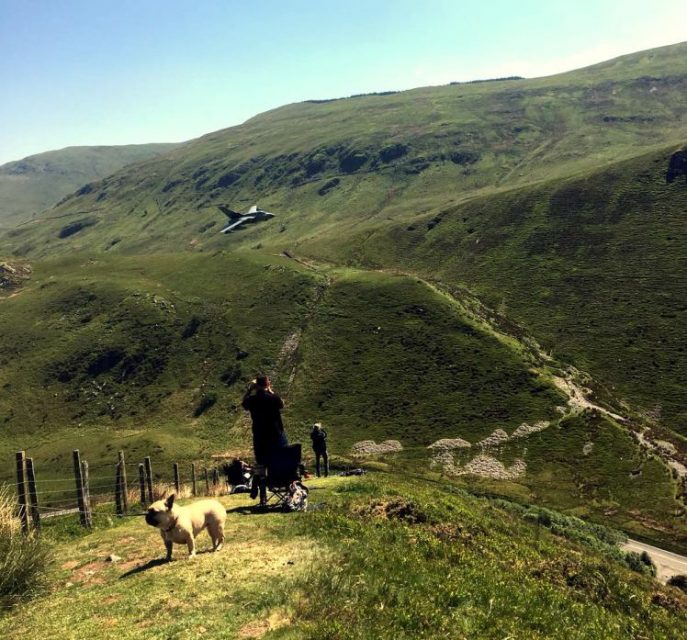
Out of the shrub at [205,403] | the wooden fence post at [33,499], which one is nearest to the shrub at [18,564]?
the wooden fence post at [33,499]

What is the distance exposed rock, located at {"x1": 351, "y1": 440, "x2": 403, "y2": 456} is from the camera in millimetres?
92000

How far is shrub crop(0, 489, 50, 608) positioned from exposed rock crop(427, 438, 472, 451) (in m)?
80.9

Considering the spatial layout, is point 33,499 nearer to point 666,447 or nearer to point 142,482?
point 142,482

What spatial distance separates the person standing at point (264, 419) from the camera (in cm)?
1945

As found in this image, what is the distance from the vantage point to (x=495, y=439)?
3563 inches

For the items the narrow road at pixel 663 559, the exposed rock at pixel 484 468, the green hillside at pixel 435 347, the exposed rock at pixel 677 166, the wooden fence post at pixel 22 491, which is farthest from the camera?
the exposed rock at pixel 677 166

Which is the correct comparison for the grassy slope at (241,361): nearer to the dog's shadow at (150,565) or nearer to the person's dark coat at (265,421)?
the person's dark coat at (265,421)

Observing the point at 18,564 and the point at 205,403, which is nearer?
the point at 18,564

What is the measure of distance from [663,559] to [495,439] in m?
35.2

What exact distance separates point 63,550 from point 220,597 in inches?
431

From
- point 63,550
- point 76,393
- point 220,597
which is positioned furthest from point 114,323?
point 220,597

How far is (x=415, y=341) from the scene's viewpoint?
11750 cm

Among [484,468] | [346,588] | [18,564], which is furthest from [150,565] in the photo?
[484,468]

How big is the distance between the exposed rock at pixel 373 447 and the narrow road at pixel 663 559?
39439 mm
